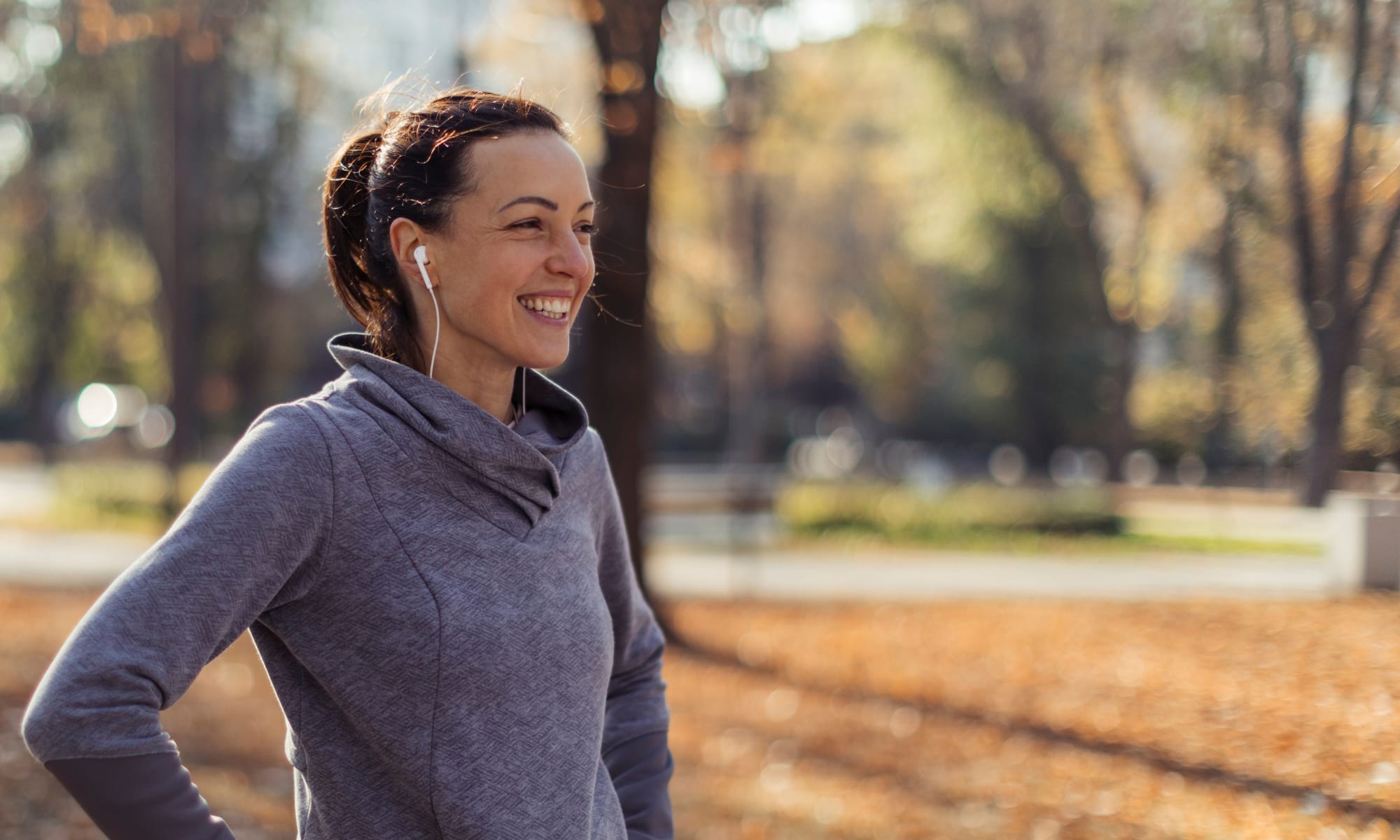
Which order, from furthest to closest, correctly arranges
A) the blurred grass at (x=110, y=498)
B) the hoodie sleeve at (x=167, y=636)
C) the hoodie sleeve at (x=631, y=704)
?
1. the blurred grass at (x=110, y=498)
2. the hoodie sleeve at (x=631, y=704)
3. the hoodie sleeve at (x=167, y=636)

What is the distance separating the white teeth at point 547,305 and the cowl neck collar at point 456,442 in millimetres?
188

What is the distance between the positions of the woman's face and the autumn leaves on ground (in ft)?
11.8

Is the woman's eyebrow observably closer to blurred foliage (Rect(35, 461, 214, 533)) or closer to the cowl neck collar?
the cowl neck collar

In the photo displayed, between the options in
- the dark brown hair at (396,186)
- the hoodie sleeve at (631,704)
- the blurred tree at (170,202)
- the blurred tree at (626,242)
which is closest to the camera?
the dark brown hair at (396,186)

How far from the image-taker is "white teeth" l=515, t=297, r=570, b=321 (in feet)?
6.49

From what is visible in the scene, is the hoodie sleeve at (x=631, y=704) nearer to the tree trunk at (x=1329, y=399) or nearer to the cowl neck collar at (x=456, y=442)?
the cowl neck collar at (x=456, y=442)

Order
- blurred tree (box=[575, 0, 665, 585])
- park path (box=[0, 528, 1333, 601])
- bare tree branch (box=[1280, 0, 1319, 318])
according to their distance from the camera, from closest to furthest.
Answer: bare tree branch (box=[1280, 0, 1319, 318]) → blurred tree (box=[575, 0, 665, 585]) → park path (box=[0, 528, 1333, 601])

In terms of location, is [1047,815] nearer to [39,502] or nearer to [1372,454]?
[1372,454]

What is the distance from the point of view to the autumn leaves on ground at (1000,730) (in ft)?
16.6

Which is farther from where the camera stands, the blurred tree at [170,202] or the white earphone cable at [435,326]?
the blurred tree at [170,202]

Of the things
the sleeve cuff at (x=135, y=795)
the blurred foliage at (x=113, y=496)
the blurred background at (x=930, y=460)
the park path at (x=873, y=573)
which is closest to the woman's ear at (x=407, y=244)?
the blurred background at (x=930, y=460)

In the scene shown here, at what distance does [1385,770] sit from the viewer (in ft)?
14.5

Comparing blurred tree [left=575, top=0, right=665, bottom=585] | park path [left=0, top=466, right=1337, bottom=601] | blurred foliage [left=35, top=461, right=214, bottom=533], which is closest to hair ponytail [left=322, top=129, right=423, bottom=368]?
blurred tree [left=575, top=0, right=665, bottom=585]

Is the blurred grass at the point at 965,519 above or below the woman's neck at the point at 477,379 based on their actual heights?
below
